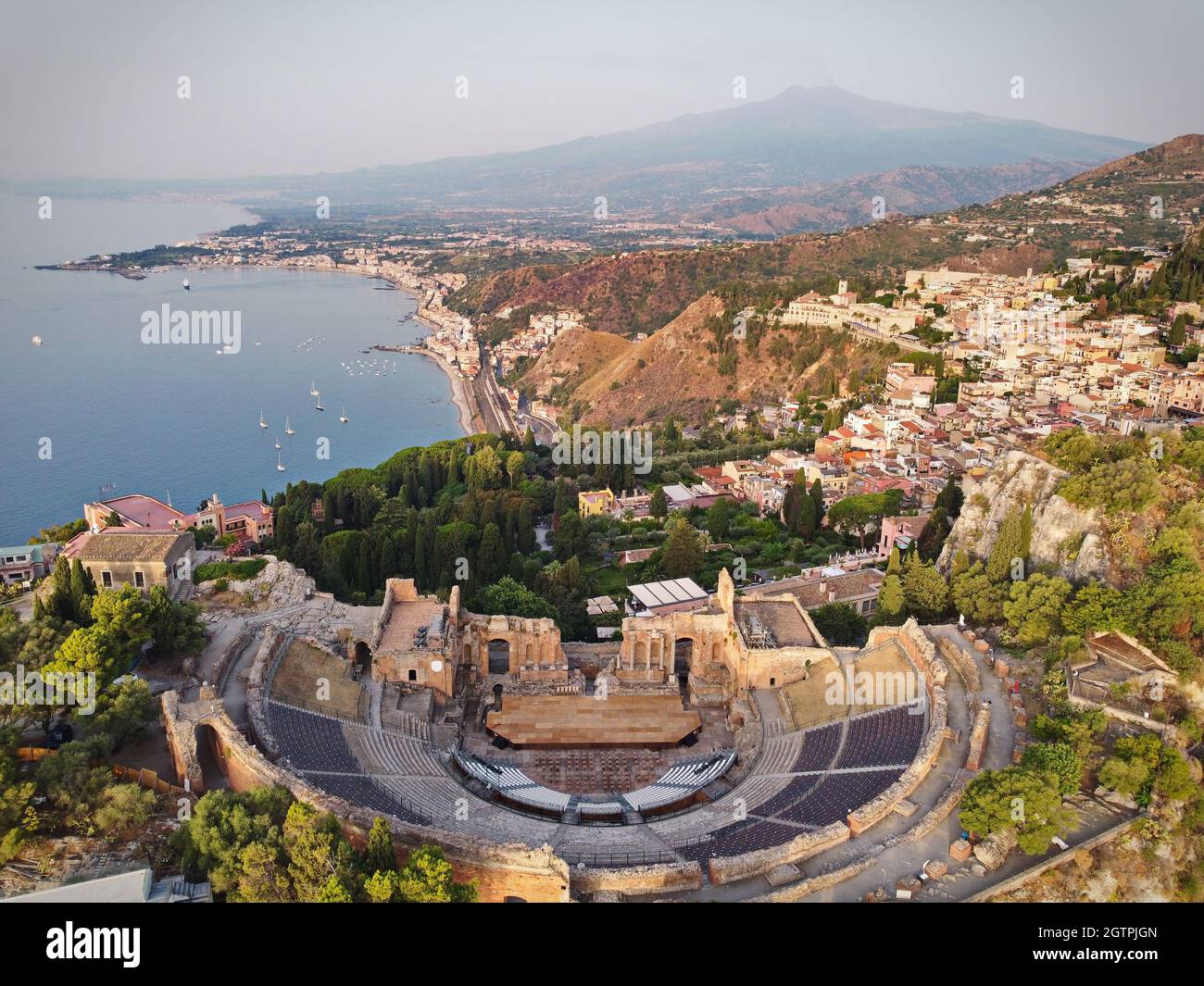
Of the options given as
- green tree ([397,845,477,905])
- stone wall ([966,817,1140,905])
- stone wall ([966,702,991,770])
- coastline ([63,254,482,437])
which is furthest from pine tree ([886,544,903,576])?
coastline ([63,254,482,437])

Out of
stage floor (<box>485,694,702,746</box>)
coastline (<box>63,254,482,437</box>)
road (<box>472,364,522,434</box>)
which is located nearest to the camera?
stage floor (<box>485,694,702,746</box>)

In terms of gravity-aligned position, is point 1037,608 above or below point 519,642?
above

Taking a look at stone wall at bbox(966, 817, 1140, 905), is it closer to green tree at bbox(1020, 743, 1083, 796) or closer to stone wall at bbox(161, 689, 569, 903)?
green tree at bbox(1020, 743, 1083, 796)

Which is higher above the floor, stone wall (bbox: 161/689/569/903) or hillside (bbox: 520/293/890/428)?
hillside (bbox: 520/293/890/428)

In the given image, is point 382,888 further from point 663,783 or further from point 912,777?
point 912,777

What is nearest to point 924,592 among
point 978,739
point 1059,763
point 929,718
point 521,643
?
point 929,718

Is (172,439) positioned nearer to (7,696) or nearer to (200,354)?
(200,354)
